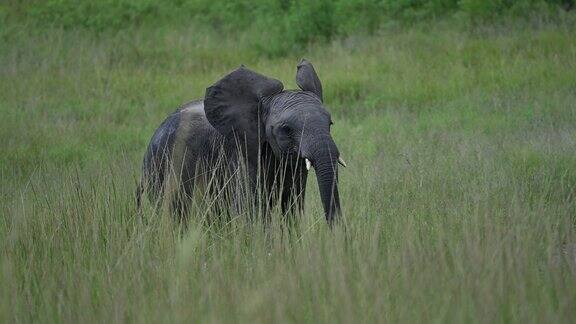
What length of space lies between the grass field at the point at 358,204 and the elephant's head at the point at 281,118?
0.39 m

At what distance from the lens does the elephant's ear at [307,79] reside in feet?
19.5

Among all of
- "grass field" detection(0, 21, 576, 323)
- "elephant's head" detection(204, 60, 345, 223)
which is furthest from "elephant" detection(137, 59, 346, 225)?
"grass field" detection(0, 21, 576, 323)

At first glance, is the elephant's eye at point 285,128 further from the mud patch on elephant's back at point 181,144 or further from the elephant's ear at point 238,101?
the mud patch on elephant's back at point 181,144

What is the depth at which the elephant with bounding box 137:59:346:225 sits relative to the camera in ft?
17.4

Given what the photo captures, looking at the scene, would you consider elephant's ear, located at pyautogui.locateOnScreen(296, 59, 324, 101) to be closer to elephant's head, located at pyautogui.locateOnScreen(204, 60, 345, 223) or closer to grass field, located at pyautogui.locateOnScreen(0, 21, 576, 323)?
elephant's head, located at pyautogui.locateOnScreen(204, 60, 345, 223)

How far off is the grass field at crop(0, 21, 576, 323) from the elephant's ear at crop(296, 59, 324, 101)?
808 mm

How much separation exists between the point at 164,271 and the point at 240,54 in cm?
1216

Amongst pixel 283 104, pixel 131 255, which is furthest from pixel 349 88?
pixel 131 255

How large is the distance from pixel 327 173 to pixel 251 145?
107 centimetres

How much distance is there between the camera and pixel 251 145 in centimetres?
603

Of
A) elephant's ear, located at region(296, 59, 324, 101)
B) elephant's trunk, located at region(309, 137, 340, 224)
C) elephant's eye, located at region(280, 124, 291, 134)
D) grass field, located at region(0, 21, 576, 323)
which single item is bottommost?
grass field, located at region(0, 21, 576, 323)

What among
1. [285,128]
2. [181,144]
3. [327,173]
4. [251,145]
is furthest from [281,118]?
[181,144]

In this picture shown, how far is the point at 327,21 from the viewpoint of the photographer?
674 inches

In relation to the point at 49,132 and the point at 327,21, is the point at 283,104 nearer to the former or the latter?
the point at 49,132
